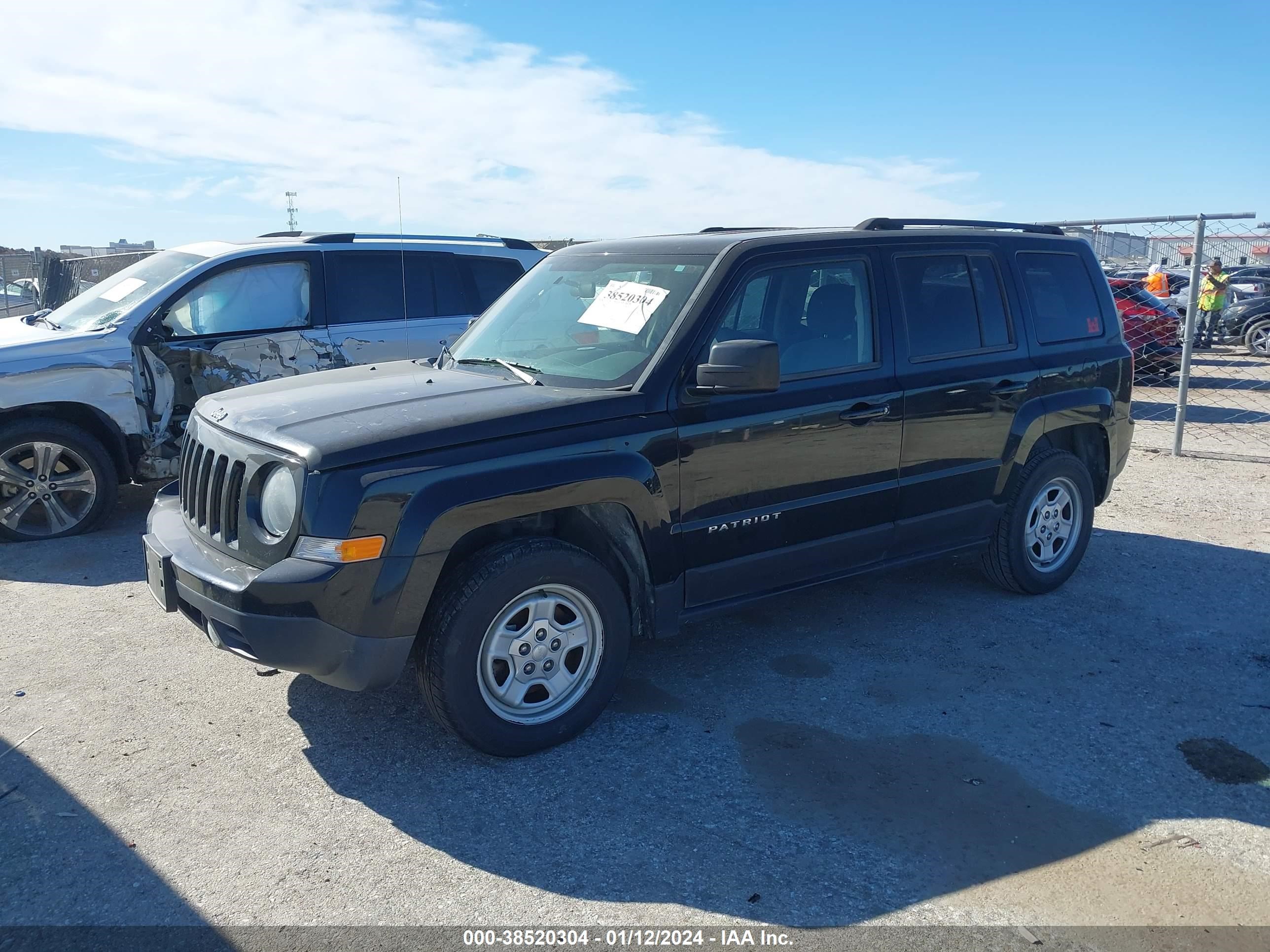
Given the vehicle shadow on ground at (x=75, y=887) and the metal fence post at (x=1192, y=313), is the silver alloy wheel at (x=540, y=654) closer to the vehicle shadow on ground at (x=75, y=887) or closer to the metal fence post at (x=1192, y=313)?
the vehicle shadow on ground at (x=75, y=887)

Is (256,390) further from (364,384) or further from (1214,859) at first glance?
(1214,859)

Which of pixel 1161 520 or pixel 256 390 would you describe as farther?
pixel 1161 520

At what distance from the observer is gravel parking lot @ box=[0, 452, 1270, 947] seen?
3080mm

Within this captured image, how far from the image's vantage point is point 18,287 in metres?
16.1

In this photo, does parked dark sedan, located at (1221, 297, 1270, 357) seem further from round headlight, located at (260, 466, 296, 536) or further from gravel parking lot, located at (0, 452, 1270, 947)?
round headlight, located at (260, 466, 296, 536)

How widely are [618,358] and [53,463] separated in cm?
454

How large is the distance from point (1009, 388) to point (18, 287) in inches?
639

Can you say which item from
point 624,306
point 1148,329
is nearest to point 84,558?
point 624,306

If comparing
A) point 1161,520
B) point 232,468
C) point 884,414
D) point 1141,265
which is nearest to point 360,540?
point 232,468

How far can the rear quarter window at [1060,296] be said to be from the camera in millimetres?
5523

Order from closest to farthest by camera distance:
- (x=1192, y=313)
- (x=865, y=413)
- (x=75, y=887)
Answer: (x=75, y=887) → (x=865, y=413) → (x=1192, y=313)

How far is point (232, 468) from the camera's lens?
12.5 feet

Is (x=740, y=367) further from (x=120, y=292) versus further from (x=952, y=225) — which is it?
(x=120, y=292)

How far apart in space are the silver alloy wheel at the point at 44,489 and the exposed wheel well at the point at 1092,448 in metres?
6.20
